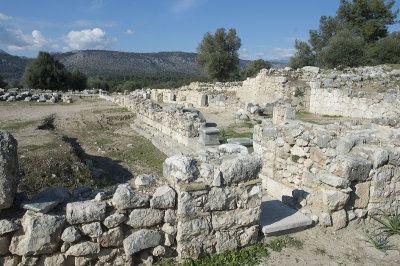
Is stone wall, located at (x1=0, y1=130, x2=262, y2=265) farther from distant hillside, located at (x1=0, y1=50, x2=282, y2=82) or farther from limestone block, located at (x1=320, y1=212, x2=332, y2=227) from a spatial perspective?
distant hillside, located at (x1=0, y1=50, x2=282, y2=82)

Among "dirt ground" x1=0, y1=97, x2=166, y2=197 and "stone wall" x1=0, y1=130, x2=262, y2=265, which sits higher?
"stone wall" x1=0, y1=130, x2=262, y2=265

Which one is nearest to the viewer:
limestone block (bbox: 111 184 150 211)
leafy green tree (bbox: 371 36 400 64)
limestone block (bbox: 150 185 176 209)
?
limestone block (bbox: 111 184 150 211)

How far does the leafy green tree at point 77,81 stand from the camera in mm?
41419

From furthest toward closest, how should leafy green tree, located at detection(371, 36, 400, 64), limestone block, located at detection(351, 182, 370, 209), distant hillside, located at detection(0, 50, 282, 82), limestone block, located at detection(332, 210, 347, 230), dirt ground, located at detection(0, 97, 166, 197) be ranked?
distant hillside, located at detection(0, 50, 282, 82), leafy green tree, located at detection(371, 36, 400, 64), dirt ground, located at detection(0, 97, 166, 197), limestone block, located at detection(351, 182, 370, 209), limestone block, located at detection(332, 210, 347, 230)

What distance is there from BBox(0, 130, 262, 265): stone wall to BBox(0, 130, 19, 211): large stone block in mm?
181

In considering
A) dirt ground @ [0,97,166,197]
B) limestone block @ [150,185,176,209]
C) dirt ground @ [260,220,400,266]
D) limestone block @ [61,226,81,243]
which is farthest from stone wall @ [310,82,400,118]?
limestone block @ [61,226,81,243]

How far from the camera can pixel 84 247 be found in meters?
3.11

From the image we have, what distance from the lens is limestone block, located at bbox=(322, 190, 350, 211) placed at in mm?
4414

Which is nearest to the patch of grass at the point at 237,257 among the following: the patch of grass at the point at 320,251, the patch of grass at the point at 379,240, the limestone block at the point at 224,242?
the limestone block at the point at 224,242

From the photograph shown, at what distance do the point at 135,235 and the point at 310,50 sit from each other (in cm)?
3874

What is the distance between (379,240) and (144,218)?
3320mm

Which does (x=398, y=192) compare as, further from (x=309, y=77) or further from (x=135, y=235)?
(x=309, y=77)

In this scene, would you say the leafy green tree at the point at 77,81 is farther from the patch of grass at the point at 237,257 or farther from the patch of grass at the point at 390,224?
Result: the patch of grass at the point at 390,224

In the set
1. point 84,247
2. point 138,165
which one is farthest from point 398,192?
point 138,165
